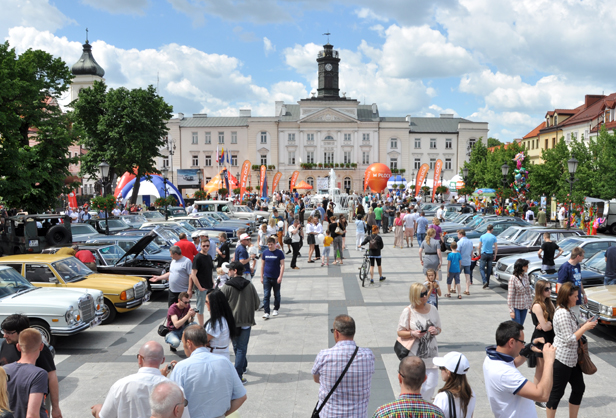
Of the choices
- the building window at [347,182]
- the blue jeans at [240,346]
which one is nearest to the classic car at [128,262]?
the blue jeans at [240,346]

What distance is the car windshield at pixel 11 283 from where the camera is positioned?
9.42 m

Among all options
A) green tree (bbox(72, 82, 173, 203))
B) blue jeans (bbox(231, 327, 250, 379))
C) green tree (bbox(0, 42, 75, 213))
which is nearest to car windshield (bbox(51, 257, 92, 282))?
blue jeans (bbox(231, 327, 250, 379))

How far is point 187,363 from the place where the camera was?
424 centimetres

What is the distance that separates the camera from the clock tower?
3612 inches

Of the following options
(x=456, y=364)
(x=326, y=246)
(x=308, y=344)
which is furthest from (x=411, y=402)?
(x=326, y=246)

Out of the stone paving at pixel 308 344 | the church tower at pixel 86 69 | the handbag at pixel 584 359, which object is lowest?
the stone paving at pixel 308 344

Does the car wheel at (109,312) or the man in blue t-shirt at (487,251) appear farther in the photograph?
the man in blue t-shirt at (487,251)

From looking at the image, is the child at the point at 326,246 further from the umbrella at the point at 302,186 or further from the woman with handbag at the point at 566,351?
the umbrella at the point at 302,186

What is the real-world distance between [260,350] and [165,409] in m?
5.84

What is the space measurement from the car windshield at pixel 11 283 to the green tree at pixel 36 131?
12871 millimetres

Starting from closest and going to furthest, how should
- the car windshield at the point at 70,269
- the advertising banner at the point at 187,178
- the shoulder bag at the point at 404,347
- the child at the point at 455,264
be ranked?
the shoulder bag at the point at 404,347 → the car windshield at the point at 70,269 → the child at the point at 455,264 → the advertising banner at the point at 187,178

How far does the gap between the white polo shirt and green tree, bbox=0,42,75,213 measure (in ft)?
70.4

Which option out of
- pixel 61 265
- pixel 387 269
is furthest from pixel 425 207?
pixel 61 265

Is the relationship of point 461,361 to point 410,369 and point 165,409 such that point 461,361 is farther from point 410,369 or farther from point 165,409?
point 165,409
